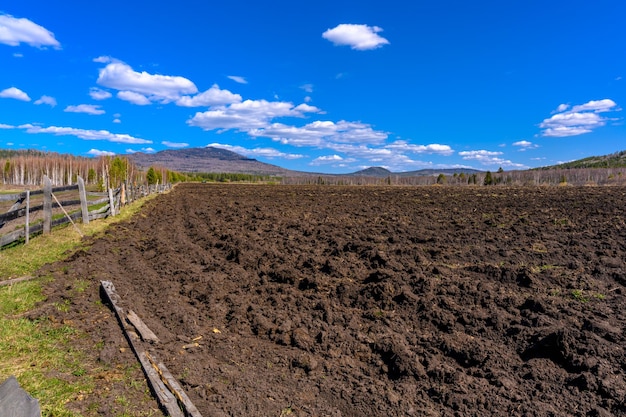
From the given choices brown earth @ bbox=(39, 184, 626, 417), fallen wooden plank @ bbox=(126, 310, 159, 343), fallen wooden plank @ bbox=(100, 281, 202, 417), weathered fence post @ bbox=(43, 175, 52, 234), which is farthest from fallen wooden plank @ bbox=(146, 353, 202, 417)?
weathered fence post @ bbox=(43, 175, 52, 234)

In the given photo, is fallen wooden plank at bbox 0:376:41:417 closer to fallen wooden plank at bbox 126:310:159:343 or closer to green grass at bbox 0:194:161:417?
green grass at bbox 0:194:161:417

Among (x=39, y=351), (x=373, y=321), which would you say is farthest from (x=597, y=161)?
(x=39, y=351)

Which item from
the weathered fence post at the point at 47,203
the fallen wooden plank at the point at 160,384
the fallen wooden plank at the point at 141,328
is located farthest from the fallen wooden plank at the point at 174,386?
the weathered fence post at the point at 47,203

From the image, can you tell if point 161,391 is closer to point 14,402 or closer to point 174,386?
point 174,386

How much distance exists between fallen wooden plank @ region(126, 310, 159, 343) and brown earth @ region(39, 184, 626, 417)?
6.1 inches

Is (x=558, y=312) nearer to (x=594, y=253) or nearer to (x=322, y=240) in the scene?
(x=594, y=253)

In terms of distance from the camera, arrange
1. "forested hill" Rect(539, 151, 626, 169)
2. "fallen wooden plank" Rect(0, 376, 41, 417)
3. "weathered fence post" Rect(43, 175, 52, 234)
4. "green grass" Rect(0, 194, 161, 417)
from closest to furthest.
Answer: "fallen wooden plank" Rect(0, 376, 41, 417) → "green grass" Rect(0, 194, 161, 417) → "weathered fence post" Rect(43, 175, 52, 234) → "forested hill" Rect(539, 151, 626, 169)

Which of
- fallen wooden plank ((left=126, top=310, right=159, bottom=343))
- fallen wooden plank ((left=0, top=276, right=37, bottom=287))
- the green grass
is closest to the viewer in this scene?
the green grass

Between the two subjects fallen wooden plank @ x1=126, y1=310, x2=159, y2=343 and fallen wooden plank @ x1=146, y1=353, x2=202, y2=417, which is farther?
fallen wooden plank @ x1=126, y1=310, x2=159, y2=343

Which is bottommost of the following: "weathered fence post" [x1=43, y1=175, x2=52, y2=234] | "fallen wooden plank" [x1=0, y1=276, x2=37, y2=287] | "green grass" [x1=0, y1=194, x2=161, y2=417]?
"green grass" [x1=0, y1=194, x2=161, y2=417]

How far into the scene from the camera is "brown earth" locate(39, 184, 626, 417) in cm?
395

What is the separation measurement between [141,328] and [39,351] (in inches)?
44.2

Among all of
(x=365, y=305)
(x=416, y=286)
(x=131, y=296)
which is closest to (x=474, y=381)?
(x=365, y=305)

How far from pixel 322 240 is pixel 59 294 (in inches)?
272
